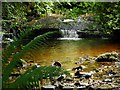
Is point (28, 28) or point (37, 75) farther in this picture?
point (28, 28)

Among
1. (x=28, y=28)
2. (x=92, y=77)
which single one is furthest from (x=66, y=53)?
(x=28, y=28)

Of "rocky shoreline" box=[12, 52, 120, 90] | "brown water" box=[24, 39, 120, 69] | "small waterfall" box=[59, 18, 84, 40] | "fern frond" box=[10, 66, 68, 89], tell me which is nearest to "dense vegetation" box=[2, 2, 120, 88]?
"fern frond" box=[10, 66, 68, 89]

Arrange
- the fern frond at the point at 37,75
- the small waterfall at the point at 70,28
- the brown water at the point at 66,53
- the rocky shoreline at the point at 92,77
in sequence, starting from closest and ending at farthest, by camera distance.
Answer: the fern frond at the point at 37,75, the rocky shoreline at the point at 92,77, the brown water at the point at 66,53, the small waterfall at the point at 70,28

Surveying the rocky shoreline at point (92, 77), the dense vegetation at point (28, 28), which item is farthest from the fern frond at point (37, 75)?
the rocky shoreline at point (92, 77)

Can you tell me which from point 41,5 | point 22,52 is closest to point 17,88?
point 22,52

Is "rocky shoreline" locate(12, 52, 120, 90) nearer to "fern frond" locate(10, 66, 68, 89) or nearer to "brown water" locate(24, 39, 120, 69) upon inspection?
"brown water" locate(24, 39, 120, 69)

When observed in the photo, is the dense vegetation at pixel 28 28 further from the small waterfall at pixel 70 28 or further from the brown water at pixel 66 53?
the small waterfall at pixel 70 28

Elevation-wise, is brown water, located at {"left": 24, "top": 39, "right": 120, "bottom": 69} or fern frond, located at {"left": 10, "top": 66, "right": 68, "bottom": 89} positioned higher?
fern frond, located at {"left": 10, "top": 66, "right": 68, "bottom": 89}

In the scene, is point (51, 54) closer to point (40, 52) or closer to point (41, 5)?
point (40, 52)

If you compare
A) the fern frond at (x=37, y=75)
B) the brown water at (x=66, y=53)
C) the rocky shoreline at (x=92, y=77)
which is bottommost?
the brown water at (x=66, y=53)

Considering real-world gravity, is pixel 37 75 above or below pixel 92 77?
above

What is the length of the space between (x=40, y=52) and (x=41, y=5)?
5.36m

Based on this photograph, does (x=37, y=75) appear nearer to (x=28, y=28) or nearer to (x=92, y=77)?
(x=28, y=28)

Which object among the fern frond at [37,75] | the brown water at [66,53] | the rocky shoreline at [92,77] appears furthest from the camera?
the brown water at [66,53]
